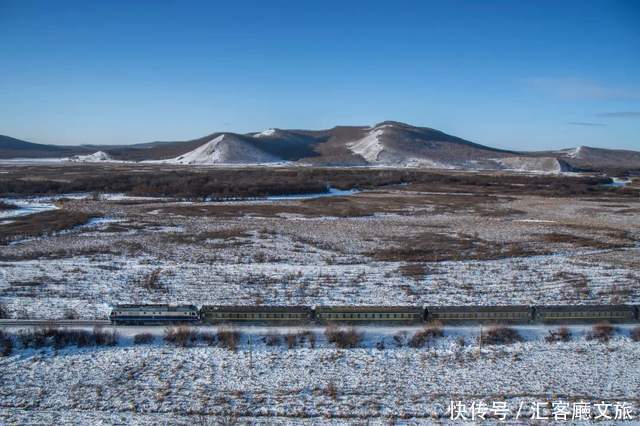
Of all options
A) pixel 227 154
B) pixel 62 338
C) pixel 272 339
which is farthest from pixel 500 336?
pixel 227 154

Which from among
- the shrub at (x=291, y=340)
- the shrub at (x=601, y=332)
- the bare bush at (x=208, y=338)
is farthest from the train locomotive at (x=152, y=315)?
the shrub at (x=601, y=332)

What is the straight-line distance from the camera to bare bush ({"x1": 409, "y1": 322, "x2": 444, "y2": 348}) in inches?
608

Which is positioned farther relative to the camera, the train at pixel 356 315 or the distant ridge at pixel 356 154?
the distant ridge at pixel 356 154

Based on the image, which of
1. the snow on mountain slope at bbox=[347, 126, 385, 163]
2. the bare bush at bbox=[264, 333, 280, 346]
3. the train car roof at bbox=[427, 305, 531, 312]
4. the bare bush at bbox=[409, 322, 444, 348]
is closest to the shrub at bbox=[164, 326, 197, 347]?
the bare bush at bbox=[264, 333, 280, 346]

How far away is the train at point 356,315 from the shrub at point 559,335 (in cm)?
67

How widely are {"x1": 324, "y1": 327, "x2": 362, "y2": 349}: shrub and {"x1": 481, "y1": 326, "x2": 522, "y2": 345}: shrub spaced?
3.86 meters

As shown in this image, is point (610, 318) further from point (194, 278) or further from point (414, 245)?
point (194, 278)

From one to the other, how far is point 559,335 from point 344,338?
6.72m

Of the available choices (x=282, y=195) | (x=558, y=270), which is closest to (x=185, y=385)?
(x=558, y=270)

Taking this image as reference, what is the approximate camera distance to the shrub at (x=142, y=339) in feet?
50.7

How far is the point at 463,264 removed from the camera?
25734 millimetres

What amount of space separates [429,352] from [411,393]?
8.44ft

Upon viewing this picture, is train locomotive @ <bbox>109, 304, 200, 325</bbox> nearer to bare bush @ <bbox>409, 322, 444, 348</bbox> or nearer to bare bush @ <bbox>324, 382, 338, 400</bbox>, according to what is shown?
bare bush @ <bbox>324, 382, 338, 400</bbox>

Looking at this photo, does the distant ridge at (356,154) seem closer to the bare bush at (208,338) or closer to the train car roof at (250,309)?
the train car roof at (250,309)
